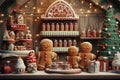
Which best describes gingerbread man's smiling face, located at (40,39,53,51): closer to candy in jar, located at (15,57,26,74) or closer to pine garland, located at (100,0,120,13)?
candy in jar, located at (15,57,26,74)

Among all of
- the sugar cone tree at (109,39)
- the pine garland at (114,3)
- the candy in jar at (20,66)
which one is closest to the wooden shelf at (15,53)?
the candy in jar at (20,66)

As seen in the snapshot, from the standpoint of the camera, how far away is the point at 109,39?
400cm

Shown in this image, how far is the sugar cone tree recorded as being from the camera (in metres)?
4.00

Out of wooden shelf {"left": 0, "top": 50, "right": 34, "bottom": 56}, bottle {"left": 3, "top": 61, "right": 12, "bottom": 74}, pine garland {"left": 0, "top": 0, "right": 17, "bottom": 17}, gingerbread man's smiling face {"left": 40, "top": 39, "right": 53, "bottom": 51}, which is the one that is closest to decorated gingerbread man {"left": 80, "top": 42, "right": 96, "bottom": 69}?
gingerbread man's smiling face {"left": 40, "top": 39, "right": 53, "bottom": 51}

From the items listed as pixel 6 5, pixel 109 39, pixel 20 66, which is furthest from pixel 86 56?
pixel 6 5

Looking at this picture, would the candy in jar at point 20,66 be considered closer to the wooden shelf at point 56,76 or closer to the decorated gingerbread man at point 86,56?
the wooden shelf at point 56,76

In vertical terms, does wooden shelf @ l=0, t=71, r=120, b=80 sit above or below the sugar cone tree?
below

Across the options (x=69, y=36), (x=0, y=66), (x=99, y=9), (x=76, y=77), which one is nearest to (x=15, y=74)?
(x=0, y=66)

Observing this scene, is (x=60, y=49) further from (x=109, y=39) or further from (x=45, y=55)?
(x=109, y=39)

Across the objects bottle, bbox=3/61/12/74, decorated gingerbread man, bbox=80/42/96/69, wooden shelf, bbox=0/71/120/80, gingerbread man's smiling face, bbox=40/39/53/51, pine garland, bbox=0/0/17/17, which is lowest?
wooden shelf, bbox=0/71/120/80

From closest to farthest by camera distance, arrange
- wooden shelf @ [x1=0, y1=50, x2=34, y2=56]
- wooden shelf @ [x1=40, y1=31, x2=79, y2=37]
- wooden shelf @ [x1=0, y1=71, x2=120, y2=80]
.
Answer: wooden shelf @ [x1=0, y1=71, x2=120, y2=80] < wooden shelf @ [x1=0, y1=50, x2=34, y2=56] < wooden shelf @ [x1=40, y1=31, x2=79, y2=37]

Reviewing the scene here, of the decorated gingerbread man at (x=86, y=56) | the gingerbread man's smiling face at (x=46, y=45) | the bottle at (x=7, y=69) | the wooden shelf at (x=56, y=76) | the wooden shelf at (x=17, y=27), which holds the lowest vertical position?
the wooden shelf at (x=56, y=76)

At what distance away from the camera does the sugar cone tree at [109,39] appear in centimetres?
400

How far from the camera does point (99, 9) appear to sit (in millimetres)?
4469
